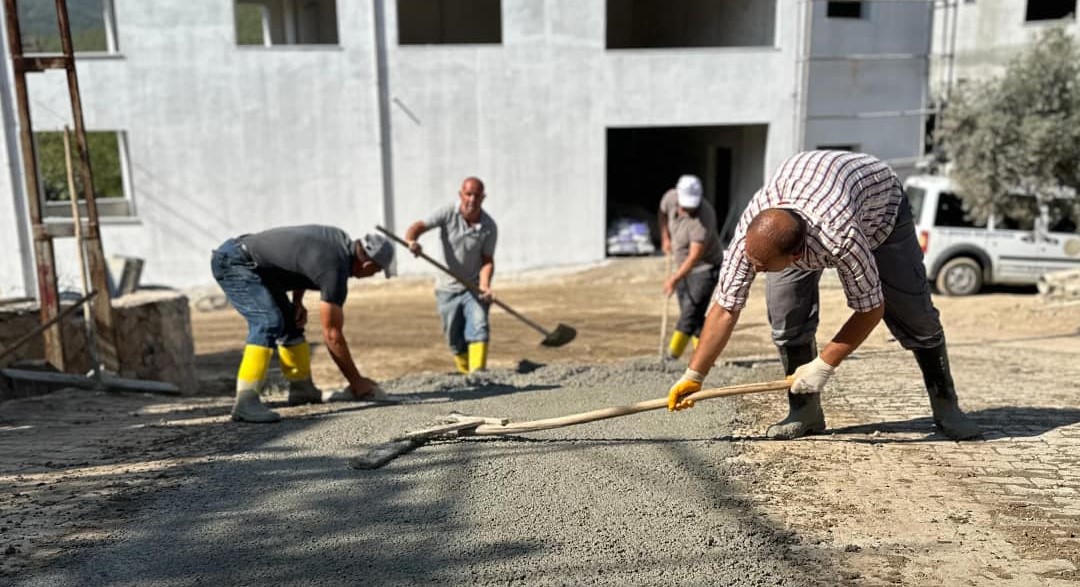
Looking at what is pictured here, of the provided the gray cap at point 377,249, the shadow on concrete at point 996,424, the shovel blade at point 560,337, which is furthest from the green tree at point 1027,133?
the gray cap at point 377,249

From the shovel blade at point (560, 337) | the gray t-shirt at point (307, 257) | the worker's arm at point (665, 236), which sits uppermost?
the gray t-shirt at point (307, 257)

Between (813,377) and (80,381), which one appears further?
(80,381)

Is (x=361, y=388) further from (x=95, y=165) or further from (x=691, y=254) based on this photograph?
(x=95, y=165)

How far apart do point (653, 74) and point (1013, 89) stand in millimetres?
5198

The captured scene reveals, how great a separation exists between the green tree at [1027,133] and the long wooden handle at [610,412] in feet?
27.6

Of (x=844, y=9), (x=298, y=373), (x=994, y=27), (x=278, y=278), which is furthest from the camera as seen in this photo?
(x=994, y=27)

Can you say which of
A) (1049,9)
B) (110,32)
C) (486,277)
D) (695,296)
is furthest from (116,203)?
(1049,9)

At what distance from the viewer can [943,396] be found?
432 centimetres

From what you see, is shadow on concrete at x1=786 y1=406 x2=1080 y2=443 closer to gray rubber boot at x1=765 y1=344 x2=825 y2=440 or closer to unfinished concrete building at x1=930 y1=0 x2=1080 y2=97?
gray rubber boot at x1=765 y1=344 x2=825 y2=440

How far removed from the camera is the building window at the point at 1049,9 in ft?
61.8

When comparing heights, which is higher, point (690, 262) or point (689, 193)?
point (689, 193)

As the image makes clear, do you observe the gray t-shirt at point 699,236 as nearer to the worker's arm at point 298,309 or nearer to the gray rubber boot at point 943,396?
the gray rubber boot at point 943,396

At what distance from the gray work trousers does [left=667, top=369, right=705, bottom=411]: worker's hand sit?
66cm

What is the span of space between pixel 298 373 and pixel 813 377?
3273mm
